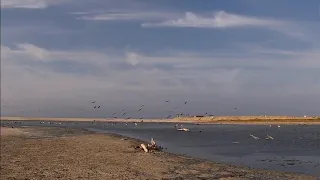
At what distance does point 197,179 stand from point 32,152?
62.2 feet

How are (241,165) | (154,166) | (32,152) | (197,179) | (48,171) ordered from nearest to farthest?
1. (197,179)
2. (48,171)
3. (154,166)
4. (241,165)
5. (32,152)

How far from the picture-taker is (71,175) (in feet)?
77.5

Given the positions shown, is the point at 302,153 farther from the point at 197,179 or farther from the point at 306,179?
the point at 197,179

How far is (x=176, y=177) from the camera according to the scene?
23234 mm

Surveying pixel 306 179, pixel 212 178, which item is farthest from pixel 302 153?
pixel 212 178

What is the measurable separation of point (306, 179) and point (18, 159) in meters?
19.8

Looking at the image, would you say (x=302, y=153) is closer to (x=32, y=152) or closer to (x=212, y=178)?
(x=212, y=178)

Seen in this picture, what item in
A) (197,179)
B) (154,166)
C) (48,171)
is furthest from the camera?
(154,166)

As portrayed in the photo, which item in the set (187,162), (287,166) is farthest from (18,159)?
(287,166)

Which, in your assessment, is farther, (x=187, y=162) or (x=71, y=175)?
(x=187, y=162)

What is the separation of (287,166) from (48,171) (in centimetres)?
1575

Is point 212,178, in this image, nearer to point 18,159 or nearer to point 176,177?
point 176,177

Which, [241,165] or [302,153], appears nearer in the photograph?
[241,165]

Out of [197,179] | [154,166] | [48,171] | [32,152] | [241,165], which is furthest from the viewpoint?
[32,152]
